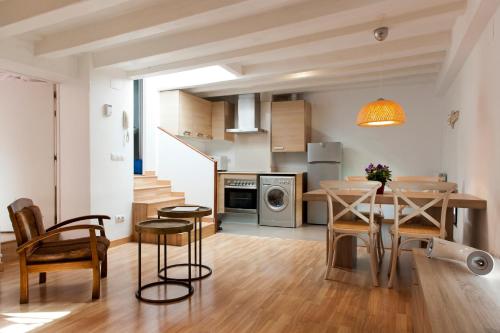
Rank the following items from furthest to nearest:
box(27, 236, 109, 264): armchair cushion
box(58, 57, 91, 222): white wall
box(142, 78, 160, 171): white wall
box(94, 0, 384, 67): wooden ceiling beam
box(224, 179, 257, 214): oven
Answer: box(224, 179, 257, 214): oven, box(142, 78, 160, 171): white wall, box(58, 57, 91, 222): white wall, box(94, 0, 384, 67): wooden ceiling beam, box(27, 236, 109, 264): armchair cushion

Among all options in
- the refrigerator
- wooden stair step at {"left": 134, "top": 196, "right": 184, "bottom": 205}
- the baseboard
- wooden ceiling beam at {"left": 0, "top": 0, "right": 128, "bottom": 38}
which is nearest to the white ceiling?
wooden ceiling beam at {"left": 0, "top": 0, "right": 128, "bottom": 38}

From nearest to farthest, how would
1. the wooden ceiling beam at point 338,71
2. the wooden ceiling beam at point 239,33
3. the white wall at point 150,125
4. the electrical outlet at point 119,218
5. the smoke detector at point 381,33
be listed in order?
the wooden ceiling beam at point 239,33
the smoke detector at point 381,33
the wooden ceiling beam at point 338,71
the electrical outlet at point 119,218
the white wall at point 150,125

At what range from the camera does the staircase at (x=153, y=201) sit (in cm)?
462

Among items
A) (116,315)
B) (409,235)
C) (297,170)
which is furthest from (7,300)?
(297,170)

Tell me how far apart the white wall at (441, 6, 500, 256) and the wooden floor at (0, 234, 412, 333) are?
786 mm

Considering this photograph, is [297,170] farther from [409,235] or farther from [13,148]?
[13,148]

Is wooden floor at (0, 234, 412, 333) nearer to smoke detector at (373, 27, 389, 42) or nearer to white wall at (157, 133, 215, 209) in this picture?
white wall at (157, 133, 215, 209)

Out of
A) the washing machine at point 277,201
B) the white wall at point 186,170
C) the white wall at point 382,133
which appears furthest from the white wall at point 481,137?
the white wall at point 186,170

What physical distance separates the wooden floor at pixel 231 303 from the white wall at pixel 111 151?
3.09 feet

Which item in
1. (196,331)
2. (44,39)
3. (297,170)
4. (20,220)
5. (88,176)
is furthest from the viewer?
(297,170)

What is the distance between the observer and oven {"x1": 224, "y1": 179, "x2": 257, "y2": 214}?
239 inches

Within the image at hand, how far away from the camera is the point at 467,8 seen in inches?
109

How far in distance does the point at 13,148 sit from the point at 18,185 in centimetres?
49

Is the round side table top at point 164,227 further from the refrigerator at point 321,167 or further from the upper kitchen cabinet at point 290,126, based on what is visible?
the upper kitchen cabinet at point 290,126
